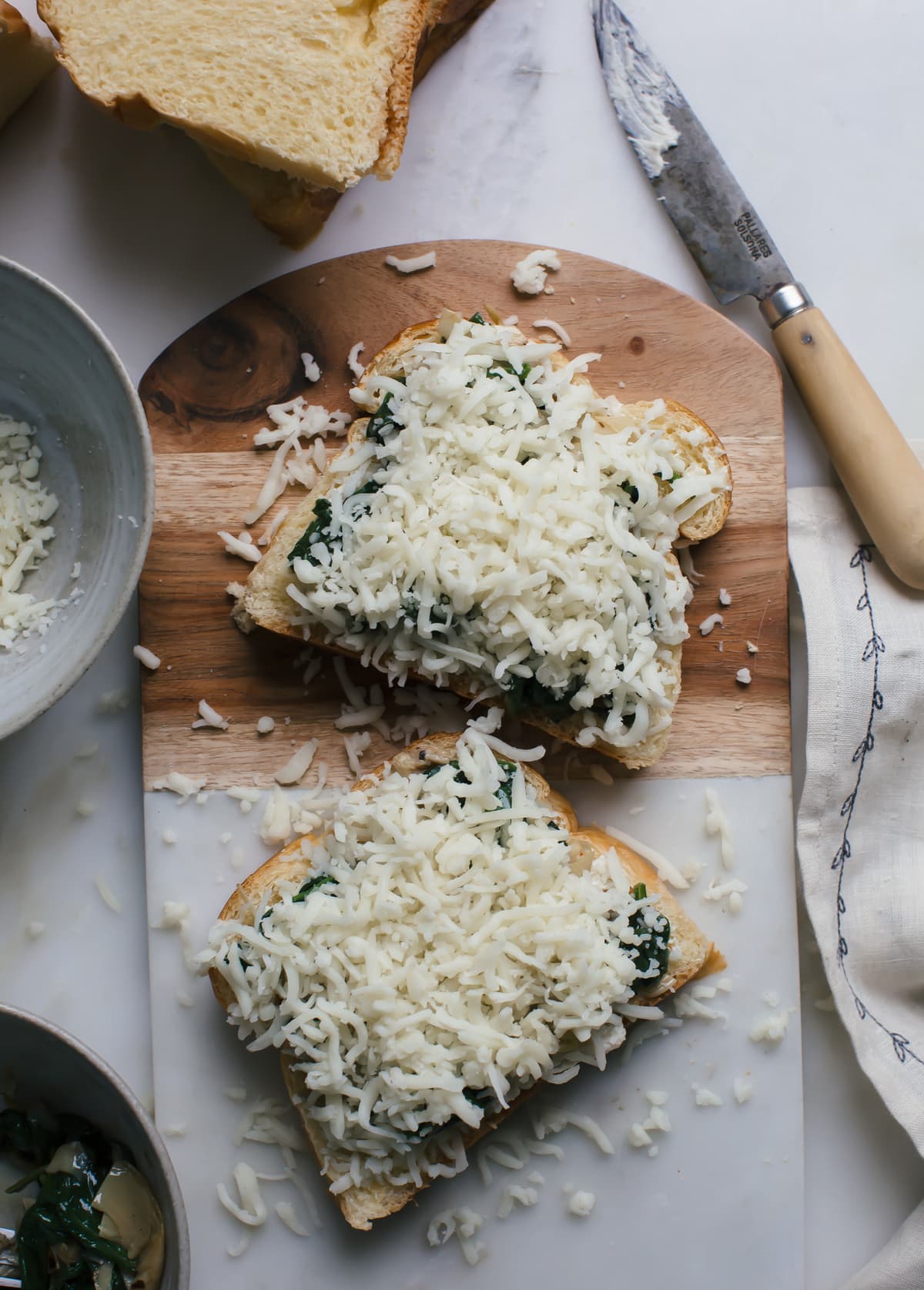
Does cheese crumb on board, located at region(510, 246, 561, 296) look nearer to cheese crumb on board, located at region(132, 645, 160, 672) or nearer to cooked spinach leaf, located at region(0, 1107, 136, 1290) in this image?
cheese crumb on board, located at region(132, 645, 160, 672)

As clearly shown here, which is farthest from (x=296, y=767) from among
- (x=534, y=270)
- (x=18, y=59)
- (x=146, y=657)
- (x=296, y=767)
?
(x=18, y=59)

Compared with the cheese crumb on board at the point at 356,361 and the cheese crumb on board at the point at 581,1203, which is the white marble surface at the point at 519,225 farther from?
the cheese crumb on board at the point at 581,1203

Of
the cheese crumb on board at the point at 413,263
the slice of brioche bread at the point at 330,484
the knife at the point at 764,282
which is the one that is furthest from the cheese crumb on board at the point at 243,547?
the knife at the point at 764,282

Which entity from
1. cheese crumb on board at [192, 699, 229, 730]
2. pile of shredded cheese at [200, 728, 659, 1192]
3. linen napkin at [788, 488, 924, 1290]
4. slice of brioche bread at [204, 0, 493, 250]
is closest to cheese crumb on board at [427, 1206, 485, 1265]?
pile of shredded cheese at [200, 728, 659, 1192]

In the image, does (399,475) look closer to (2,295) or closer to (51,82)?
(2,295)

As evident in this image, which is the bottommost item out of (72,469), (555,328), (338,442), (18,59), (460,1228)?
(460,1228)

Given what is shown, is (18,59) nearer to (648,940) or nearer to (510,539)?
(510,539)
